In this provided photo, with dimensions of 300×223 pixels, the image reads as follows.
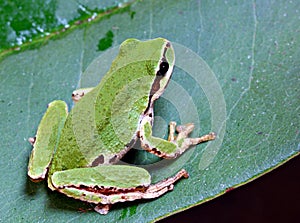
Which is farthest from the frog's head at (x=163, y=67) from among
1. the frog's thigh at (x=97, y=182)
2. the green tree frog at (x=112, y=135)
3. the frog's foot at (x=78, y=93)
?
the frog's thigh at (x=97, y=182)

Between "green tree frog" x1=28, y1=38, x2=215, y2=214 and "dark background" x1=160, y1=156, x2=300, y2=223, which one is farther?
"dark background" x1=160, y1=156, x2=300, y2=223

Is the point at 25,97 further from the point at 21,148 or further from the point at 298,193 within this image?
the point at 298,193

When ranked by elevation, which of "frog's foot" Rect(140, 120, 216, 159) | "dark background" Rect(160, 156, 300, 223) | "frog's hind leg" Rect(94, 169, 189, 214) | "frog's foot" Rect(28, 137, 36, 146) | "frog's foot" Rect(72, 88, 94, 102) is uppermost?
"frog's foot" Rect(72, 88, 94, 102)

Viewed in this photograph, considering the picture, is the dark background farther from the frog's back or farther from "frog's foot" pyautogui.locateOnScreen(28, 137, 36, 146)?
"frog's foot" pyautogui.locateOnScreen(28, 137, 36, 146)

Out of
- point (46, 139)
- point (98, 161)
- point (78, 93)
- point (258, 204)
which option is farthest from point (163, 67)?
point (258, 204)

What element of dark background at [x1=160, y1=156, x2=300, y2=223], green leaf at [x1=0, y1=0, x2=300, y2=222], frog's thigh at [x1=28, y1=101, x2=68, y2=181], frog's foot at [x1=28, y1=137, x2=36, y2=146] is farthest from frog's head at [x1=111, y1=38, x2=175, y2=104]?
dark background at [x1=160, y1=156, x2=300, y2=223]

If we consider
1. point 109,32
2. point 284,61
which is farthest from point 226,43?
point 109,32
